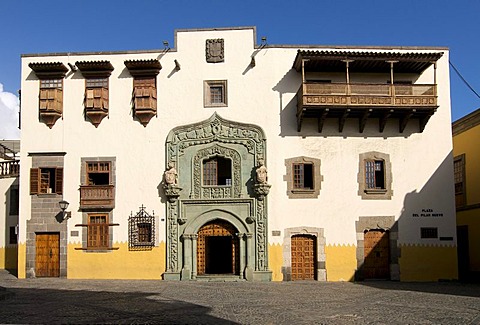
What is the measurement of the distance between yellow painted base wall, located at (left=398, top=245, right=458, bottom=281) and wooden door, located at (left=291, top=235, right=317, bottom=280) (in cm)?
362

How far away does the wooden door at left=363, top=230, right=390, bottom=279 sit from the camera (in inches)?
941

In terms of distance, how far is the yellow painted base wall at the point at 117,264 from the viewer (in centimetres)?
2411

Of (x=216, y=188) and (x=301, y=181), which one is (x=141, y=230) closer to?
(x=216, y=188)

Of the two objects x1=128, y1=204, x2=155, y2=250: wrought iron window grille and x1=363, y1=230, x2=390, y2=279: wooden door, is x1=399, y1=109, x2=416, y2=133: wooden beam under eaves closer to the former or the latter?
x1=363, y1=230, x2=390, y2=279: wooden door

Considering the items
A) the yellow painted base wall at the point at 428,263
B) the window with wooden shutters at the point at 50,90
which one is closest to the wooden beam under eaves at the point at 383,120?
the yellow painted base wall at the point at 428,263

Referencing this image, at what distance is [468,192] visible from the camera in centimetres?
2772

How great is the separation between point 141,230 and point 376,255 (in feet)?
32.4

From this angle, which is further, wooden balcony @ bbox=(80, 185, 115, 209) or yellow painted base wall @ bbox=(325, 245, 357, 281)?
wooden balcony @ bbox=(80, 185, 115, 209)

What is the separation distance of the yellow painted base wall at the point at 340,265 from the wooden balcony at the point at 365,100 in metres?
5.52

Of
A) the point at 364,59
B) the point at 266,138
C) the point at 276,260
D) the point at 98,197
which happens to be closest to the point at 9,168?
the point at 98,197

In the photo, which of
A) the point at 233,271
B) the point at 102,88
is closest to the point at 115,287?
the point at 233,271

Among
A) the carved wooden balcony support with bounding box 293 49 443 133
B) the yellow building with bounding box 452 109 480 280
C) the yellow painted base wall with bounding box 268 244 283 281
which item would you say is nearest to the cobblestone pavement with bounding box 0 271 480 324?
the yellow painted base wall with bounding box 268 244 283 281

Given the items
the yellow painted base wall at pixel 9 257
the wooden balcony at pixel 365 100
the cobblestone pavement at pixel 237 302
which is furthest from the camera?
the yellow painted base wall at pixel 9 257

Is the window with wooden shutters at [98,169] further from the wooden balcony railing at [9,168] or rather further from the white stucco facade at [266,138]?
the wooden balcony railing at [9,168]
